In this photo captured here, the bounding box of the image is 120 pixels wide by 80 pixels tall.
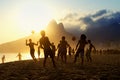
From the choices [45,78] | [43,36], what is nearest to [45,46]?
[43,36]

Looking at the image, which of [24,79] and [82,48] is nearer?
[24,79]

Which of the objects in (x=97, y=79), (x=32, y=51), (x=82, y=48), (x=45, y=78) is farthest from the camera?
(x=32, y=51)

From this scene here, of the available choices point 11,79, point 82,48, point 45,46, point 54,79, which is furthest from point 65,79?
point 82,48

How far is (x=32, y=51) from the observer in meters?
27.8

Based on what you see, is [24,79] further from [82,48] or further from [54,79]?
[82,48]

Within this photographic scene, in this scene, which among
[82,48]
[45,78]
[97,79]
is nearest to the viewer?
[97,79]

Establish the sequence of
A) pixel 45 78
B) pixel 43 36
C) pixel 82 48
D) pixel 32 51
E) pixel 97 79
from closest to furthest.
Answer: pixel 97 79, pixel 45 78, pixel 43 36, pixel 82 48, pixel 32 51

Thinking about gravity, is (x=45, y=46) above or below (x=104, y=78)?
above

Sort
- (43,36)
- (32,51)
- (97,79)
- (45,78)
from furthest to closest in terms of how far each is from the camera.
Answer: (32,51) < (43,36) < (45,78) < (97,79)

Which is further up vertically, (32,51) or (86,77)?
(32,51)

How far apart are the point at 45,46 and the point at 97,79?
264 inches

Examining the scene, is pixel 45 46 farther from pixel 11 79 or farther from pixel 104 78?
pixel 104 78

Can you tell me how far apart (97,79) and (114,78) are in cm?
90

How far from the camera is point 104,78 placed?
48.5ft
